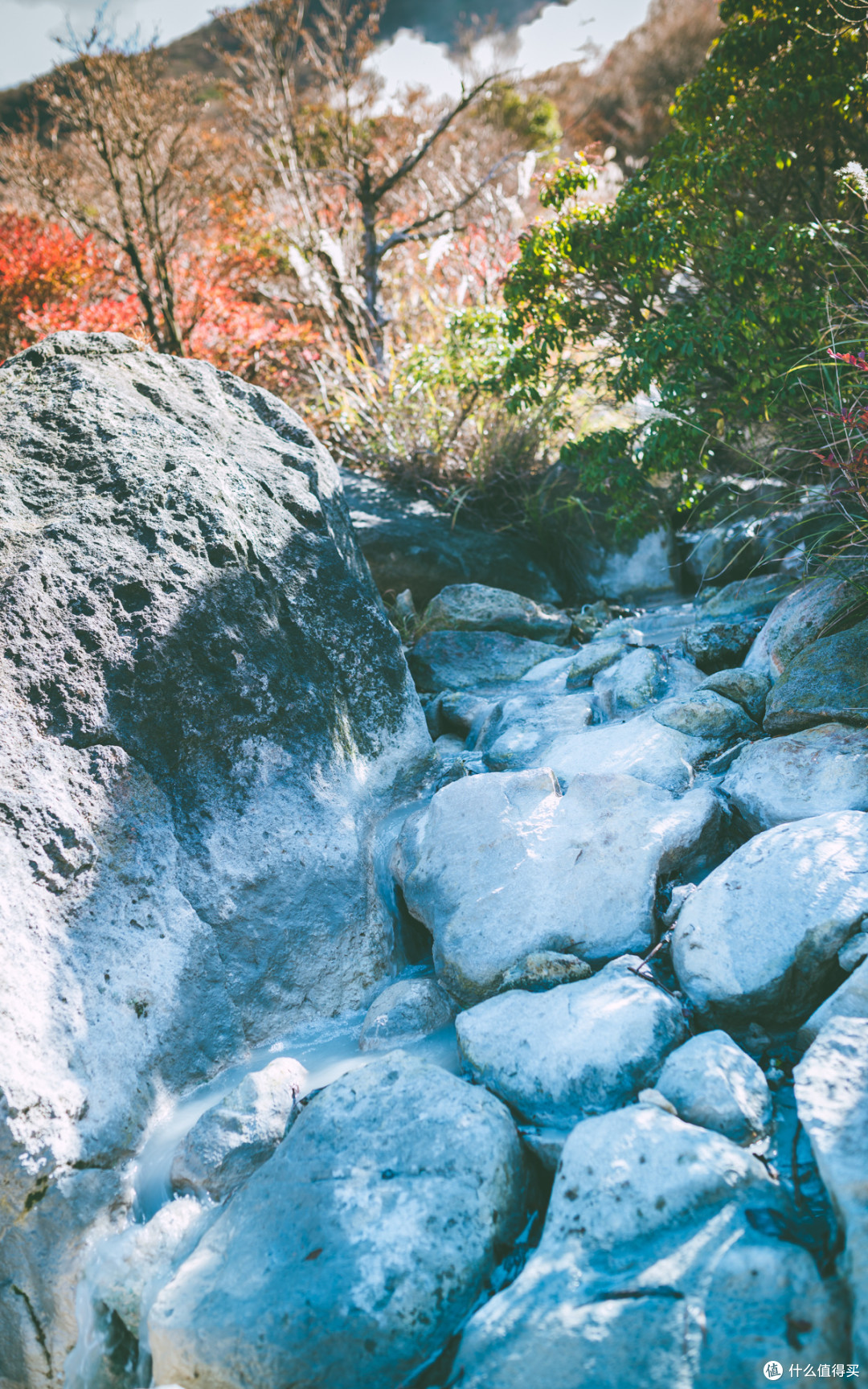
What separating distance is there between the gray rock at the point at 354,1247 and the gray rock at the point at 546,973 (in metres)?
0.38

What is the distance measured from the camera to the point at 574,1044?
1.88 m

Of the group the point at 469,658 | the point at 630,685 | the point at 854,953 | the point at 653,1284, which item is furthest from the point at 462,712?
the point at 653,1284

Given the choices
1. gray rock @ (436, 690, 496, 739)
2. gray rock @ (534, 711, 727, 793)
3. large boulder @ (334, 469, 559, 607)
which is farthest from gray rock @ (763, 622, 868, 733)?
large boulder @ (334, 469, 559, 607)

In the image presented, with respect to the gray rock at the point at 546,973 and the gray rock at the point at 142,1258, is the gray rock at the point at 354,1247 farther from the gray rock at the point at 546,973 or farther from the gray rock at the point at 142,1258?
the gray rock at the point at 546,973

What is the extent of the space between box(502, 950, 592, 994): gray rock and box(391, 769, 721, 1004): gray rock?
7 cm

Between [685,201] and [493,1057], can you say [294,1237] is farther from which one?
[685,201]

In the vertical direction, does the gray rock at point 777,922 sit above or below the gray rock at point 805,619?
below

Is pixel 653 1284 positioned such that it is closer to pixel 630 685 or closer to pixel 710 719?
pixel 710 719

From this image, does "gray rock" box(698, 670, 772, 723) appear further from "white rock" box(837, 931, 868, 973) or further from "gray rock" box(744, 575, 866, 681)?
"white rock" box(837, 931, 868, 973)

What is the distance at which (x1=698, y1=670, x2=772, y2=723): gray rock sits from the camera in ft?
10.1

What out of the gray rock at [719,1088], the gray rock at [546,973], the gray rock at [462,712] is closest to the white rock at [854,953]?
the gray rock at [719,1088]

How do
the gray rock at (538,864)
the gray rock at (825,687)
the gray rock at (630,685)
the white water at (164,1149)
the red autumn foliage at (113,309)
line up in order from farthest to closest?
the red autumn foliage at (113,309), the gray rock at (630,685), the gray rock at (825,687), the gray rock at (538,864), the white water at (164,1149)

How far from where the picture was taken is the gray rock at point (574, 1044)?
1812mm

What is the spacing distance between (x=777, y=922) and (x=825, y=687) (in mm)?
1039
